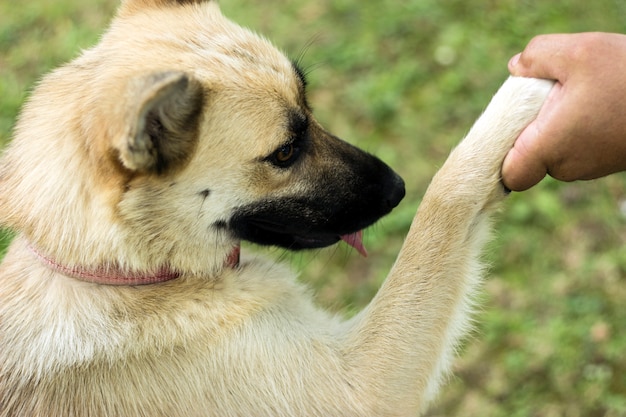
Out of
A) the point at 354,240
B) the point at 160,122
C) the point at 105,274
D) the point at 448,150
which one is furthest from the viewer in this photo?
the point at 448,150

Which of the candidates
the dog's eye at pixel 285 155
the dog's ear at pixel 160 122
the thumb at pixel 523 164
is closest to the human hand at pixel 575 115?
the thumb at pixel 523 164

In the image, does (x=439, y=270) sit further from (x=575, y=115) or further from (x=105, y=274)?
(x=105, y=274)

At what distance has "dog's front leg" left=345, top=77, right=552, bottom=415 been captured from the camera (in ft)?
8.51

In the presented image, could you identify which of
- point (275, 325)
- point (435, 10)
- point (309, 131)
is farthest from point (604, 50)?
point (435, 10)

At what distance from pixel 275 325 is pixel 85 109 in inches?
43.9

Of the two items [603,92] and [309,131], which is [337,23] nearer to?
[309,131]

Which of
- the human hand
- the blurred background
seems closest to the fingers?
the human hand

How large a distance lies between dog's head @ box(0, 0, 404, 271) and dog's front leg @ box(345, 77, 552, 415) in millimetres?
366

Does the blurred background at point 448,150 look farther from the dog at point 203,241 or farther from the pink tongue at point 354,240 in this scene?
the dog at point 203,241

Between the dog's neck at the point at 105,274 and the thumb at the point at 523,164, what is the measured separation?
1450 mm

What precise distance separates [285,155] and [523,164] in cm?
97

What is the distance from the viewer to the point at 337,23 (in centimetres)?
567

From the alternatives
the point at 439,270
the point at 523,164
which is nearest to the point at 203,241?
the point at 439,270

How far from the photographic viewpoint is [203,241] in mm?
2566
